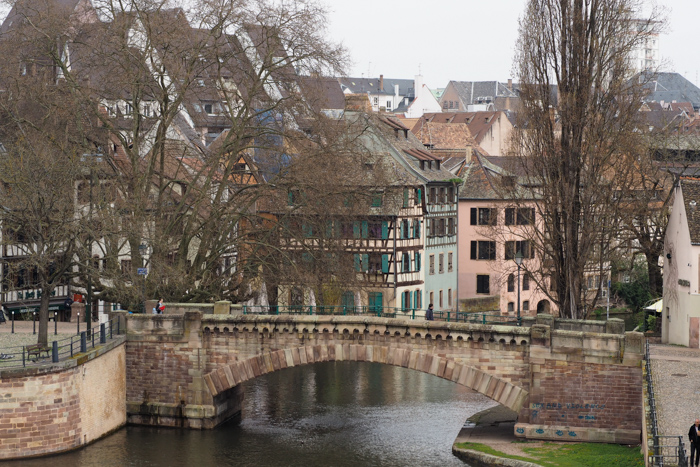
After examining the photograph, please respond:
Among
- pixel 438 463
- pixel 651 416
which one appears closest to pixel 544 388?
pixel 438 463

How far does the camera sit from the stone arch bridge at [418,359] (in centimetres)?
4216

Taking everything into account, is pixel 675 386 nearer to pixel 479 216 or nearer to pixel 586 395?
pixel 586 395

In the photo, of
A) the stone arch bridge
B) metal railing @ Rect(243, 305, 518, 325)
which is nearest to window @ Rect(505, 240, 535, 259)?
metal railing @ Rect(243, 305, 518, 325)

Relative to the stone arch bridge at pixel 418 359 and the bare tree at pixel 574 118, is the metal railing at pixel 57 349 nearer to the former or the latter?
the stone arch bridge at pixel 418 359

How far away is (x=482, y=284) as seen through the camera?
3265 inches

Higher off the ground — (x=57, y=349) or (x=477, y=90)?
(x=477, y=90)

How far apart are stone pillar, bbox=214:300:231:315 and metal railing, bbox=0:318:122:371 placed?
11.7 feet

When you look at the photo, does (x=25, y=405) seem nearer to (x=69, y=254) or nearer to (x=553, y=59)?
(x=69, y=254)

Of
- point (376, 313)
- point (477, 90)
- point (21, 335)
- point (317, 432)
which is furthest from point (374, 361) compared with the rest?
point (477, 90)

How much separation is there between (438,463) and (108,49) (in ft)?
71.6

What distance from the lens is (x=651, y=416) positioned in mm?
31500

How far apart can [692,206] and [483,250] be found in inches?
1335

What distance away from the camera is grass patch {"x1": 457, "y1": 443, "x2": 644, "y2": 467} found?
38.3m

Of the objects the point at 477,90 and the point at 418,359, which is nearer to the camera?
the point at 418,359
